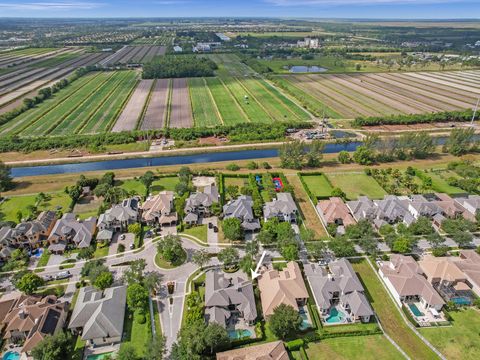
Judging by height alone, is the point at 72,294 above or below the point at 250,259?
below

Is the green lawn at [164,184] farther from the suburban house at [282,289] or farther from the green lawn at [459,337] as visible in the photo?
Result: the green lawn at [459,337]

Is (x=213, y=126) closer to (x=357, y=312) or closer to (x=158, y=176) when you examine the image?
(x=158, y=176)

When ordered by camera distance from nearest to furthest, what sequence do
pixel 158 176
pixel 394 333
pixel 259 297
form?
1. pixel 394 333
2. pixel 259 297
3. pixel 158 176

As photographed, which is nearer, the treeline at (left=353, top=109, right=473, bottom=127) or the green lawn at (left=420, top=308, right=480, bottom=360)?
the green lawn at (left=420, top=308, right=480, bottom=360)

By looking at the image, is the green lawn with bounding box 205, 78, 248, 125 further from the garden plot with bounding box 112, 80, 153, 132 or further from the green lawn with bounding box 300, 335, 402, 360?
the green lawn with bounding box 300, 335, 402, 360

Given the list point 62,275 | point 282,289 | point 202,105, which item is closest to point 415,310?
point 282,289

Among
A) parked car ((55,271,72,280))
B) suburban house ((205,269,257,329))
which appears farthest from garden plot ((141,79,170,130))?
suburban house ((205,269,257,329))

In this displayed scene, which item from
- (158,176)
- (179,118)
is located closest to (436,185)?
(158,176)

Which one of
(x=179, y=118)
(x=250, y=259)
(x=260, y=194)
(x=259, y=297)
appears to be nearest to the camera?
(x=259, y=297)
